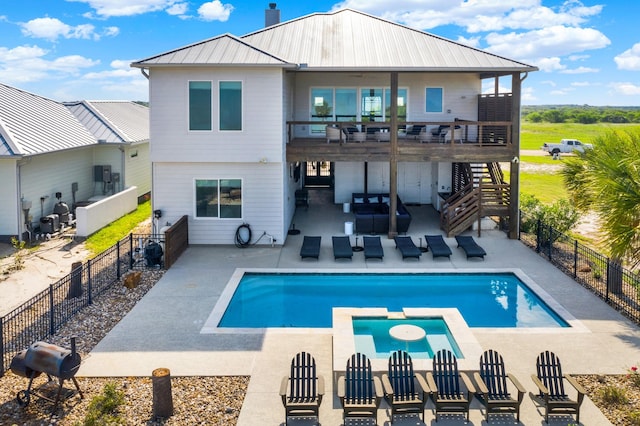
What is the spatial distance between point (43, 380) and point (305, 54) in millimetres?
13796

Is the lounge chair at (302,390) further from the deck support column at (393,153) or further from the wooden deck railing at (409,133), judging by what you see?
the wooden deck railing at (409,133)

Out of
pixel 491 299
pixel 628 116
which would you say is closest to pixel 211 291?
pixel 491 299

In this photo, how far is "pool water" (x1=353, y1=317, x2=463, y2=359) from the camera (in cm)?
1097

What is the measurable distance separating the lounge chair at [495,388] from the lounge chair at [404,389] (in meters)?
0.87

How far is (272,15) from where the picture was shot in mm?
27953

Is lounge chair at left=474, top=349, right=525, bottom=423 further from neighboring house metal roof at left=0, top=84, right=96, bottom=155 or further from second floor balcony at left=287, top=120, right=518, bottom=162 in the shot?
neighboring house metal roof at left=0, top=84, right=96, bottom=155

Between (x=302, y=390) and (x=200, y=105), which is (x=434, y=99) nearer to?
(x=200, y=105)

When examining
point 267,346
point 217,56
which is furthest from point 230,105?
point 267,346

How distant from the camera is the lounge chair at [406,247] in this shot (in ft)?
58.1

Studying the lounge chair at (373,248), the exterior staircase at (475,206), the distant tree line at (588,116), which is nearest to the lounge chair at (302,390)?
the lounge chair at (373,248)

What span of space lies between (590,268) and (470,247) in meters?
3.42

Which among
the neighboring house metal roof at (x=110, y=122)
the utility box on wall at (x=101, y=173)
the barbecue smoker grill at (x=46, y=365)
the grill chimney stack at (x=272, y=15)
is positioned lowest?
the barbecue smoker grill at (x=46, y=365)

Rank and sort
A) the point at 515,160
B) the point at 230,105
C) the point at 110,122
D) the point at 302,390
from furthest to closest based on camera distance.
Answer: the point at 110,122 < the point at 515,160 < the point at 230,105 < the point at 302,390

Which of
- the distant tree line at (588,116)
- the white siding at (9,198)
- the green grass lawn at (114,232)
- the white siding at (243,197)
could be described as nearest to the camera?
the white siding at (243,197)
